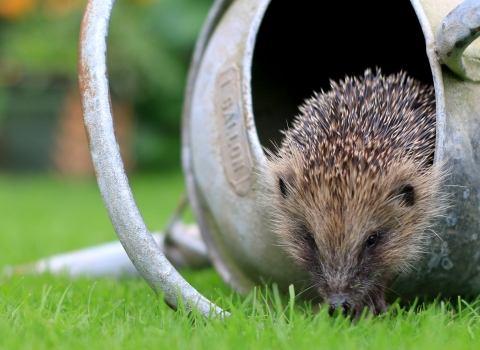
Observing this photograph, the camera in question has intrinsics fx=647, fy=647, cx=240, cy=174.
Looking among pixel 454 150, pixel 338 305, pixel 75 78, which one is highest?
pixel 75 78

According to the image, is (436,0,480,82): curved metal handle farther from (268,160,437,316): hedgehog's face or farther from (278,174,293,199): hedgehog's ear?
(278,174,293,199): hedgehog's ear

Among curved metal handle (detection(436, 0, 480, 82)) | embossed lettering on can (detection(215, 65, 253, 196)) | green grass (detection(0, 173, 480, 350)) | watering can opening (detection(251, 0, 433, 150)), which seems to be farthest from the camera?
watering can opening (detection(251, 0, 433, 150))

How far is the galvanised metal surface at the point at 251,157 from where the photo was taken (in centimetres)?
261

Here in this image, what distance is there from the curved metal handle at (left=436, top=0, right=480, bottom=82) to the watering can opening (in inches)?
55.5

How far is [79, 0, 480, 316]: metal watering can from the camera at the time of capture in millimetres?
2596

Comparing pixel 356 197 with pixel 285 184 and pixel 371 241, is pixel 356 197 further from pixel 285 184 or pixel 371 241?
pixel 285 184

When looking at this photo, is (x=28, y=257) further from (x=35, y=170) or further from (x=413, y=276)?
(x=35, y=170)

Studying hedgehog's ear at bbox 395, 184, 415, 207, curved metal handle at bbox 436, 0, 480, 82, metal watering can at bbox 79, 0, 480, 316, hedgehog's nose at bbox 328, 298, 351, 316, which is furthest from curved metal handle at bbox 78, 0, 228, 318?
curved metal handle at bbox 436, 0, 480, 82

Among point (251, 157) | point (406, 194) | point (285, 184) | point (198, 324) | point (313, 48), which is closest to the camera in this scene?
point (198, 324)

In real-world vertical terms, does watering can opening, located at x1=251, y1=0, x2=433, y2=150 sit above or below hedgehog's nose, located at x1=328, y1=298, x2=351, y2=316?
above

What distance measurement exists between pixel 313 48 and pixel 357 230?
7.16 ft

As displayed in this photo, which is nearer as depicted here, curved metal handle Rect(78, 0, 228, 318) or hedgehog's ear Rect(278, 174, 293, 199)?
curved metal handle Rect(78, 0, 228, 318)

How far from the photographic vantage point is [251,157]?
114 inches

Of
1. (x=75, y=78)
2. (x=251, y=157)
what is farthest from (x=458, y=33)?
(x=75, y=78)
